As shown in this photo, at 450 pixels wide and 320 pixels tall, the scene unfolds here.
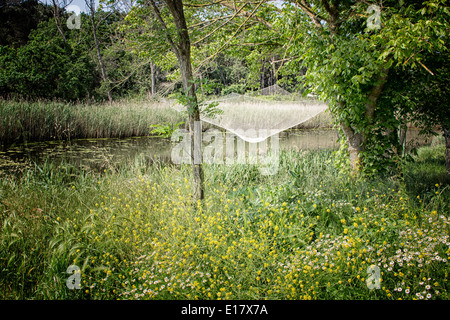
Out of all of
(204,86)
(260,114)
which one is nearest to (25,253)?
(204,86)

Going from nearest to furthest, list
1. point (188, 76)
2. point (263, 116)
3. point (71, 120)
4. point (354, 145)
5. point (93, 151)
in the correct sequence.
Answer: point (188, 76) < point (354, 145) < point (93, 151) < point (263, 116) < point (71, 120)

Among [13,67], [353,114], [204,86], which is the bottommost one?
[353,114]

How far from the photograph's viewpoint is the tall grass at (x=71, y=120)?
6772 mm

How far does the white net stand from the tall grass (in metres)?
2.06

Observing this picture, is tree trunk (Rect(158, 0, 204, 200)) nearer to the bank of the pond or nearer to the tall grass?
the bank of the pond

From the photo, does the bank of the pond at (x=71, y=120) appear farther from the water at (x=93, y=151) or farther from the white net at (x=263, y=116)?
the white net at (x=263, y=116)

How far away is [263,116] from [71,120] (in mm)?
5213

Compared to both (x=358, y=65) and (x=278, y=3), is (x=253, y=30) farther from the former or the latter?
(x=358, y=65)

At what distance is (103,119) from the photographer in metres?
8.32

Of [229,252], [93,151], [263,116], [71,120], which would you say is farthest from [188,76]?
[71,120]

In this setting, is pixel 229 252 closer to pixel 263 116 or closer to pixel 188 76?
pixel 188 76

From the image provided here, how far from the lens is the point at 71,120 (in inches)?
308

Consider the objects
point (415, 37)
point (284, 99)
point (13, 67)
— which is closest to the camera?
point (415, 37)

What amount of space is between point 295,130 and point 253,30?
769 centimetres
